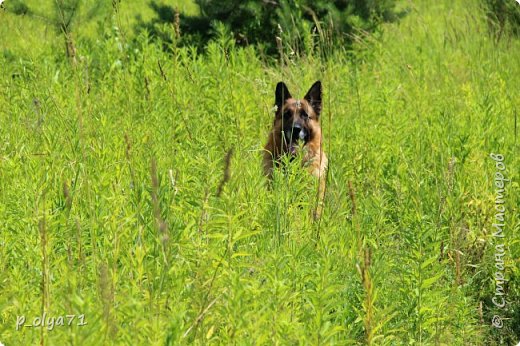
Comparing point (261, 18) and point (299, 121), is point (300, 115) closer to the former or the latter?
point (299, 121)

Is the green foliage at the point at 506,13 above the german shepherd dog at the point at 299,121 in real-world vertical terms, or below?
above

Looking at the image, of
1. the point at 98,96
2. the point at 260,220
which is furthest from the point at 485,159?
the point at 98,96

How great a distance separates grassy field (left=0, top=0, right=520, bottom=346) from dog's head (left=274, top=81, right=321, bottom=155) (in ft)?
0.61

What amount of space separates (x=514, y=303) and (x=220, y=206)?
1.62m

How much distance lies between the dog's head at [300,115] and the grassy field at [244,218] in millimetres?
185

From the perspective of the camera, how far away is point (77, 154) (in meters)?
4.11

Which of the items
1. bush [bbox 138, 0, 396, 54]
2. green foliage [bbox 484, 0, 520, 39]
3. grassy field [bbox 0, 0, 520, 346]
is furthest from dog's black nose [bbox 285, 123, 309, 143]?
green foliage [bbox 484, 0, 520, 39]

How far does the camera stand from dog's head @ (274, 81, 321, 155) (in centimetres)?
597

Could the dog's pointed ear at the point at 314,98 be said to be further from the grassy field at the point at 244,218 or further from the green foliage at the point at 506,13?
the green foliage at the point at 506,13

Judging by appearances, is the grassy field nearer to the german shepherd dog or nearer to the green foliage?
the german shepherd dog

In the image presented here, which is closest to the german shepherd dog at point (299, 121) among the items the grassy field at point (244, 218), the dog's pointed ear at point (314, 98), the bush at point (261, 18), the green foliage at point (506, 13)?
the dog's pointed ear at point (314, 98)

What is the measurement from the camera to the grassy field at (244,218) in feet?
8.71

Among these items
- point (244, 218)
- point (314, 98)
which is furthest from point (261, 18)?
point (244, 218)

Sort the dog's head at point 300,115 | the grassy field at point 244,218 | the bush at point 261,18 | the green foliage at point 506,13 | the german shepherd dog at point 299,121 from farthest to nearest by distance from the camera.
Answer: the green foliage at point 506,13
the bush at point 261,18
the dog's head at point 300,115
the german shepherd dog at point 299,121
the grassy field at point 244,218
